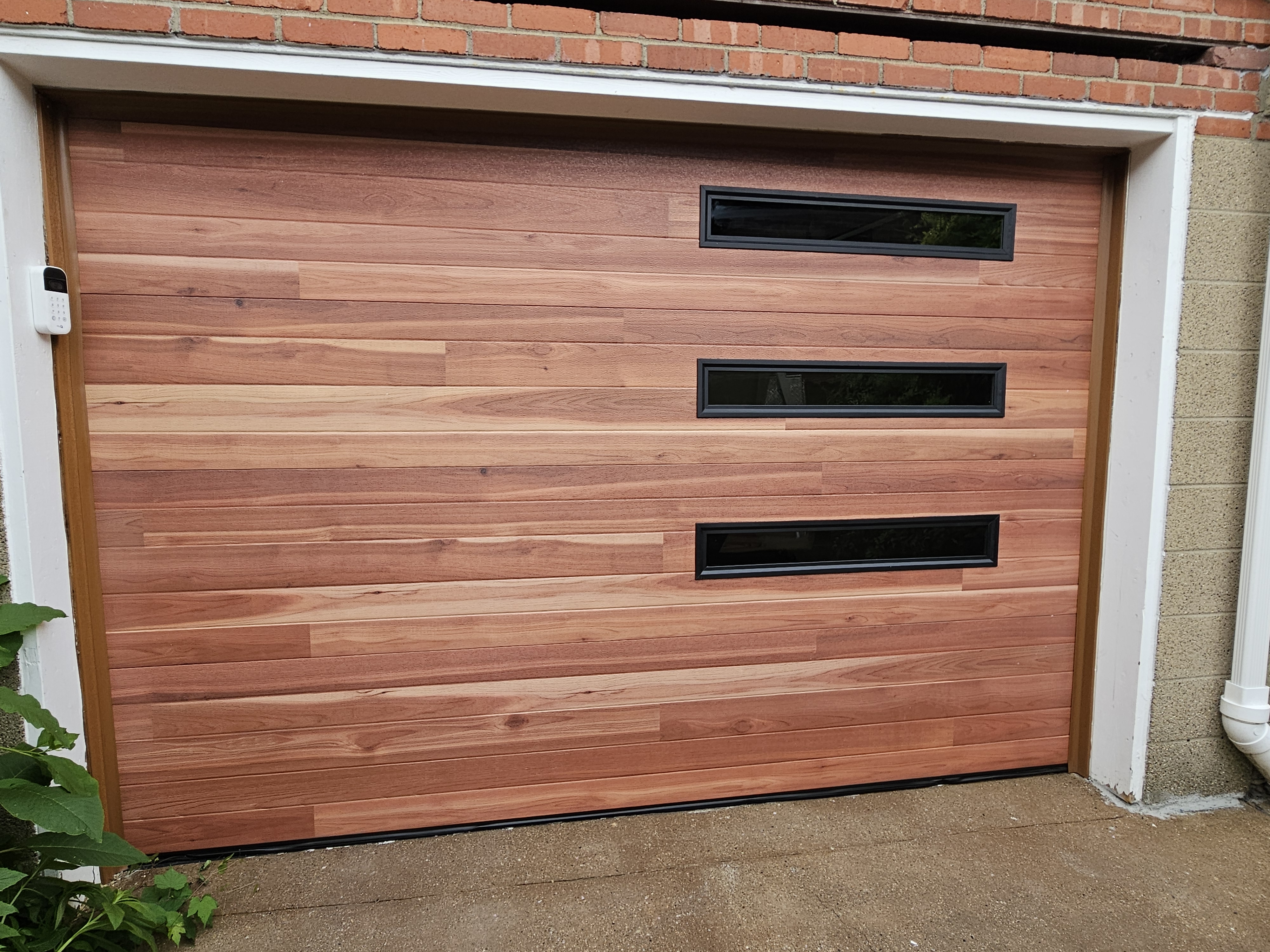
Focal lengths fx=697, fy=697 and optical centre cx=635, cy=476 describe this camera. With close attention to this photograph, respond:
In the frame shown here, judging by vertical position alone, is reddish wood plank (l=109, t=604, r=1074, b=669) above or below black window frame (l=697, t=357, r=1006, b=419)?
below

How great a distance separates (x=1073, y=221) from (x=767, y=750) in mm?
2109

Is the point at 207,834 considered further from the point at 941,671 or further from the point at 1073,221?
the point at 1073,221

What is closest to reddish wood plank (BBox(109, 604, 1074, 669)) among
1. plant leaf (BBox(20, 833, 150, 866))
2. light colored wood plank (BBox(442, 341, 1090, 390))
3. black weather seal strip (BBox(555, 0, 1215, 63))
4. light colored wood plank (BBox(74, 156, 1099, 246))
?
plant leaf (BBox(20, 833, 150, 866))

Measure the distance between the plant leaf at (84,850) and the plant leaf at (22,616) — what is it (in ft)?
1.65

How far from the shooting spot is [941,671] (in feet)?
8.19

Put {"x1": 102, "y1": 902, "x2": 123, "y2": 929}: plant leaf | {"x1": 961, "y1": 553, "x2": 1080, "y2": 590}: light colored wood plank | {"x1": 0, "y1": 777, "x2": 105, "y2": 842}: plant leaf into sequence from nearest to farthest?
1. {"x1": 0, "y1": 777, "x2": 105, "y2": 842}: plant leaf
2. {"x1": 102, "y1": 902, "x2": 123, "y2": 929}: plant leaf
3. {"x1": 961, "y1": 553, "x2": 1080, "y2": 590}: light colored wood plank

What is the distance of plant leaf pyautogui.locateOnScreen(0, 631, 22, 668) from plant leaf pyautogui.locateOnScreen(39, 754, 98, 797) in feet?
0.84

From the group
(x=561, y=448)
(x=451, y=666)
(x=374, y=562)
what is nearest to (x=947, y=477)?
(x=561, y=448)

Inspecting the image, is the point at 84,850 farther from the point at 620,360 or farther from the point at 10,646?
the point at 620,360

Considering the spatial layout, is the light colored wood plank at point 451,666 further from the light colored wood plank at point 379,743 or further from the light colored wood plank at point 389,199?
the light colored wood plank at point 389,199

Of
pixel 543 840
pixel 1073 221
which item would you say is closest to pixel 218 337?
pixel 543 840

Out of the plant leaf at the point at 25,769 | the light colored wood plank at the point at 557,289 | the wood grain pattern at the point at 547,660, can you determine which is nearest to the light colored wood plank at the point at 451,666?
the wood grain pattern at the point at 547,660

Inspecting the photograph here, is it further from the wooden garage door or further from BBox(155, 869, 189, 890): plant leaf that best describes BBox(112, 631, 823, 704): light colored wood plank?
BBox(155, 869, 189, 890): plant leaf

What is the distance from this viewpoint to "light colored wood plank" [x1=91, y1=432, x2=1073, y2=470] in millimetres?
2029
